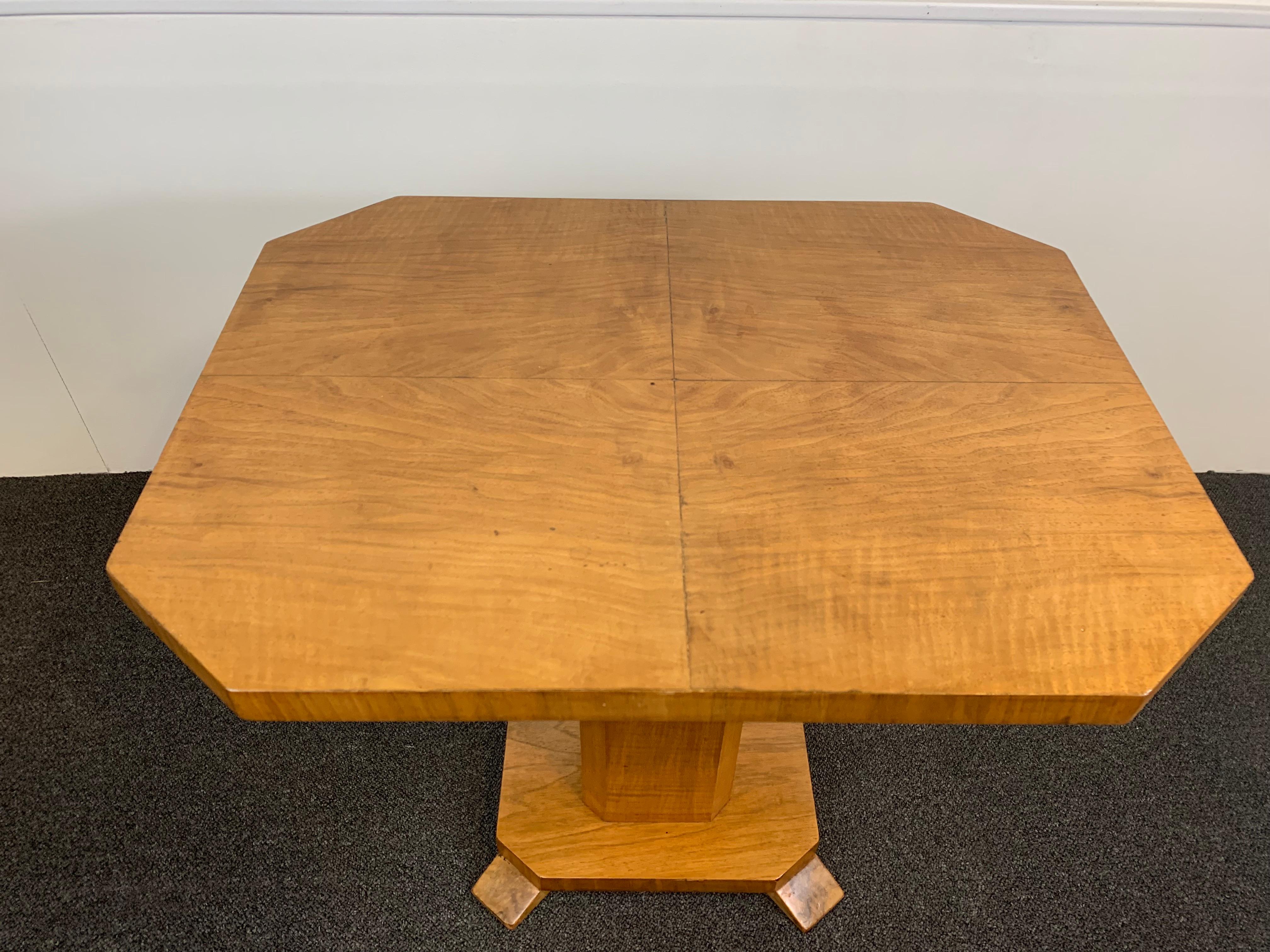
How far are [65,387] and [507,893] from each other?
1365 millimetres

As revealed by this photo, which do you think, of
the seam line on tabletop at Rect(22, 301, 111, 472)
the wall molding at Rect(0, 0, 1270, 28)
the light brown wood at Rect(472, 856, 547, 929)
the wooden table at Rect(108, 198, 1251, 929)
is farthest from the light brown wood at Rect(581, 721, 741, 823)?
the seam line on tabletop at Rect(22, 301, 111, 472)

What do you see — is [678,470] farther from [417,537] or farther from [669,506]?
[417,537]

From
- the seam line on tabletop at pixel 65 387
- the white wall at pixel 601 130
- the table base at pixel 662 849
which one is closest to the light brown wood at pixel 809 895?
the table base at pixel 662 849

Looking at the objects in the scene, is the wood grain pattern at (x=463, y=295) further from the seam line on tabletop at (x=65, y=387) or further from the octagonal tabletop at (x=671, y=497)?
the seam line on tabletop at (x=65, y=387)

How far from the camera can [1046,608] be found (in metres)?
0.73

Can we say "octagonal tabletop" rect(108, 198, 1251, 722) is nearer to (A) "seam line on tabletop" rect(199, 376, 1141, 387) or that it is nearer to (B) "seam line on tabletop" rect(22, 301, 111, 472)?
(A) "seam line on tabletop" rect(199, 376, 1141, 387)

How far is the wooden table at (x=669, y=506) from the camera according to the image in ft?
2.27

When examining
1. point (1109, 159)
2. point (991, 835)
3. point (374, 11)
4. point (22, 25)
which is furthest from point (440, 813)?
point (1109, 159)

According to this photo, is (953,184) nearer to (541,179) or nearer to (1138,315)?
(1138,315)

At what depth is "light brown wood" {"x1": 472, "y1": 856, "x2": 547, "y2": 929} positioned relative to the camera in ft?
4.04

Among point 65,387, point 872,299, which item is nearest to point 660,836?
point 872,299

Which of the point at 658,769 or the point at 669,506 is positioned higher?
the point at 669,506

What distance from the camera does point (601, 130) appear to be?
1389 millimetres

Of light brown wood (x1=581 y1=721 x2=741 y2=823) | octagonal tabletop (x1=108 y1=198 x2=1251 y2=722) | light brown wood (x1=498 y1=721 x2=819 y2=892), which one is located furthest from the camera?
light brown wood (x1=498 y1=721 x2=819 y2=892)
